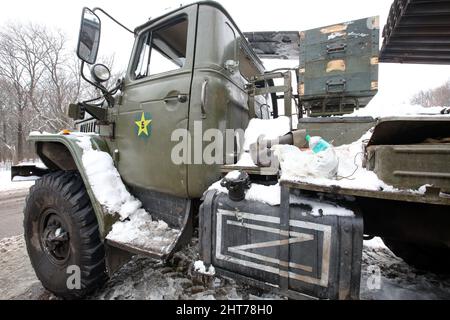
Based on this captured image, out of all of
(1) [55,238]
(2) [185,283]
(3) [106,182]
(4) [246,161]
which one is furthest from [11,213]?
(4) [246,161]

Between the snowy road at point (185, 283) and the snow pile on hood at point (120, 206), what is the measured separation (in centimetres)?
64

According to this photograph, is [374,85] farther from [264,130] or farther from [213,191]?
[213,191]

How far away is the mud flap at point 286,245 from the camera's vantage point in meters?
1.37

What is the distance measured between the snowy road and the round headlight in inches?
79.0

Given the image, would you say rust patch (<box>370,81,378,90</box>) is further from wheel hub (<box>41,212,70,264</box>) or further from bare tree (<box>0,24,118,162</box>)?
bare tree (<box>0,24,118,162</box>)

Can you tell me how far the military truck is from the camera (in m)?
1.37

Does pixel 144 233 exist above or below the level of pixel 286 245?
below

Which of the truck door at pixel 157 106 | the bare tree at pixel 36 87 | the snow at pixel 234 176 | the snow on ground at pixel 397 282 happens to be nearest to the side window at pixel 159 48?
the truck door at pixel 157 106

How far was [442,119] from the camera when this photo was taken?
3.89 feet

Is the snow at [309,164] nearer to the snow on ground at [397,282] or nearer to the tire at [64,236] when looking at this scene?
the snow on ground at [397,282]

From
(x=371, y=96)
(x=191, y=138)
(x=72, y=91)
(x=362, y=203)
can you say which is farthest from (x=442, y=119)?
(x=72, y=91)

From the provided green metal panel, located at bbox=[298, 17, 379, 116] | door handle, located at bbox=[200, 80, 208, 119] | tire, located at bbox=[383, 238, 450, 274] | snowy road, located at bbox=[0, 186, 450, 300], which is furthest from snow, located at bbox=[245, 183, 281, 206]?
green metal panel, located at bbox=[298, 17, 379, 116]

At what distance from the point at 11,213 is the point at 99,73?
5230mm

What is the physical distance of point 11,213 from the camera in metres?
5.62
